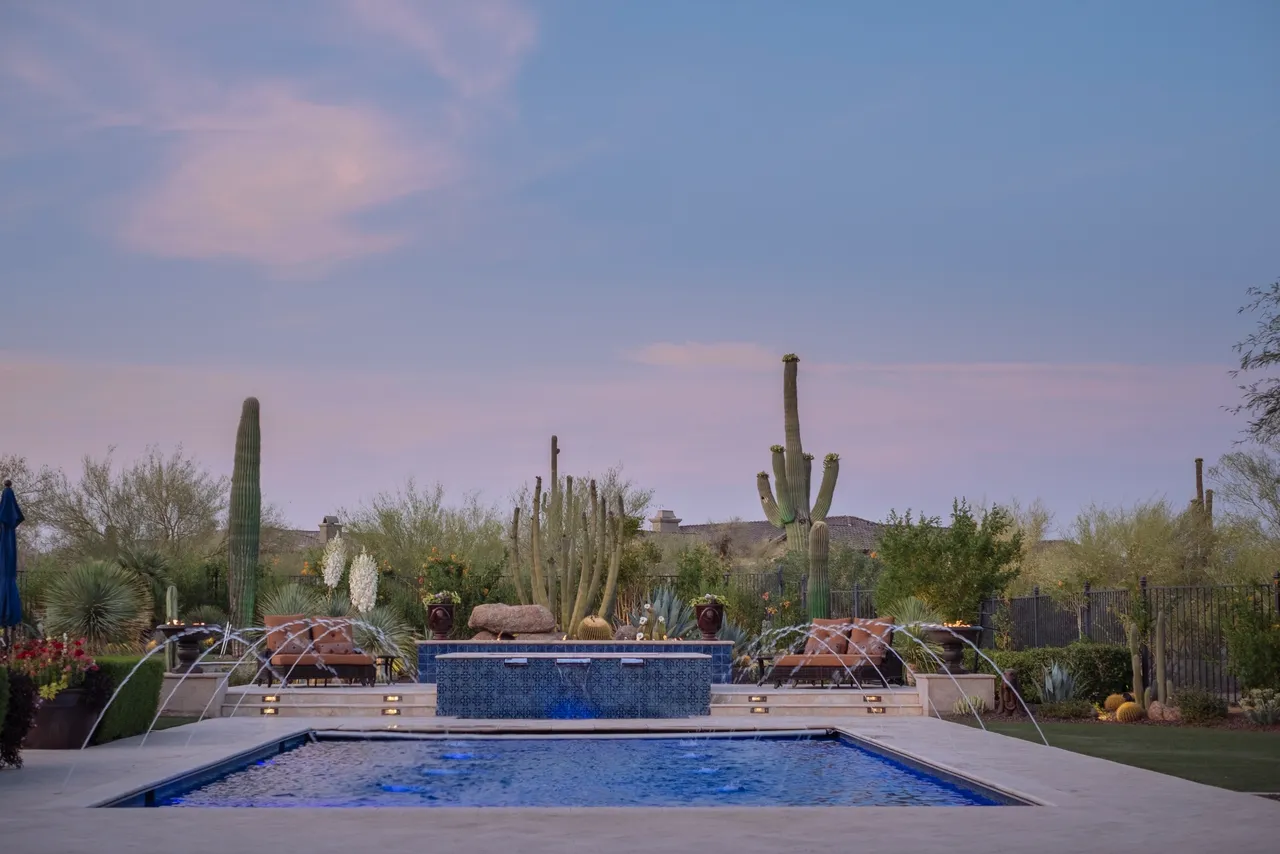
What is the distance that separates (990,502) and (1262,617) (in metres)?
25.2

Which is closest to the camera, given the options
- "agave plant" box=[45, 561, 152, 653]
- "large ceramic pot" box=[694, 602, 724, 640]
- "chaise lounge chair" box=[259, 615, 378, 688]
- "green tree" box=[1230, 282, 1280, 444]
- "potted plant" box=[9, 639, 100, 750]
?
"potted plant" box=[9, 639, 100, 750]


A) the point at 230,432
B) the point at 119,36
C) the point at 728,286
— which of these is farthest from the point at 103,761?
the point at 230,432

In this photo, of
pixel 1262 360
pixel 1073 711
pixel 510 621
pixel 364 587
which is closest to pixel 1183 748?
pixel 1073 711

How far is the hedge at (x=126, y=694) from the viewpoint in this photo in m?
11.2

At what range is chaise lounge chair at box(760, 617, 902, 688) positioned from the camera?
15.6 meters

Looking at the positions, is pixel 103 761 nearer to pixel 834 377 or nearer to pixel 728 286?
pixel 728 286

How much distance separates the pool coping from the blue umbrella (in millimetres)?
2885

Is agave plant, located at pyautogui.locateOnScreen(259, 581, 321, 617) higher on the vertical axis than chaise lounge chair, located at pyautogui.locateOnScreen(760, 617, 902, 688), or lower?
higher

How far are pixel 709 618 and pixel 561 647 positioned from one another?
2294 mm

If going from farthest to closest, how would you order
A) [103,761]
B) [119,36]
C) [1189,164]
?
[1189,164], [119,36], [103,761]

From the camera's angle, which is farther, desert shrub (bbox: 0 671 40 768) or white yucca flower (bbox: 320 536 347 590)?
white yucca flower (bbox: 320 536 347 590)

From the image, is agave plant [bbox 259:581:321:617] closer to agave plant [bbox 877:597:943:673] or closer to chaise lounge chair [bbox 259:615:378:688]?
chaise lounge chair [bbox 259:615:378:688]

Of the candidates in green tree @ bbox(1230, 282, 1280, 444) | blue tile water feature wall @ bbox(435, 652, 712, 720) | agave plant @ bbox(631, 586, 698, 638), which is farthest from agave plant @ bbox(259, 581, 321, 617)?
green tree @ bbox(1230, 282, 1280, 444)

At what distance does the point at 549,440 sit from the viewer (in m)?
28.2
